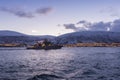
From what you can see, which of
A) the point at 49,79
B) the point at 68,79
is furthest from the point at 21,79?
the point at 68,79

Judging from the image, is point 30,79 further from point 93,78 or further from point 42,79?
point 93,78

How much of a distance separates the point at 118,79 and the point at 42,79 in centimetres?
1243

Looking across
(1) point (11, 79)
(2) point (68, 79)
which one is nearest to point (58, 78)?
(2) point (68, 79)

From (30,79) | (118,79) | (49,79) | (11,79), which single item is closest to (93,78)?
(118,79)

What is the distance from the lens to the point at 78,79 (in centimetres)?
Result: 4497

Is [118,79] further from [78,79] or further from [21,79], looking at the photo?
[21,79]

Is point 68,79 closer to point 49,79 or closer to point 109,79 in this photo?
point 49,79

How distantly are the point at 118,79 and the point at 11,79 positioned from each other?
17.8 meters

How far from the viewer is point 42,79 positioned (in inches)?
1736

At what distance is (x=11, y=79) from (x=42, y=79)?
5.49m

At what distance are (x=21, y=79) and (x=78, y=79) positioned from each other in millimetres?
9471

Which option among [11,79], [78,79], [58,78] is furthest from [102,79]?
[11,79]

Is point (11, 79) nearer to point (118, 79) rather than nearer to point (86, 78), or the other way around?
point (86, 78)

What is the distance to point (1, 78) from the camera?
46.3 metres
